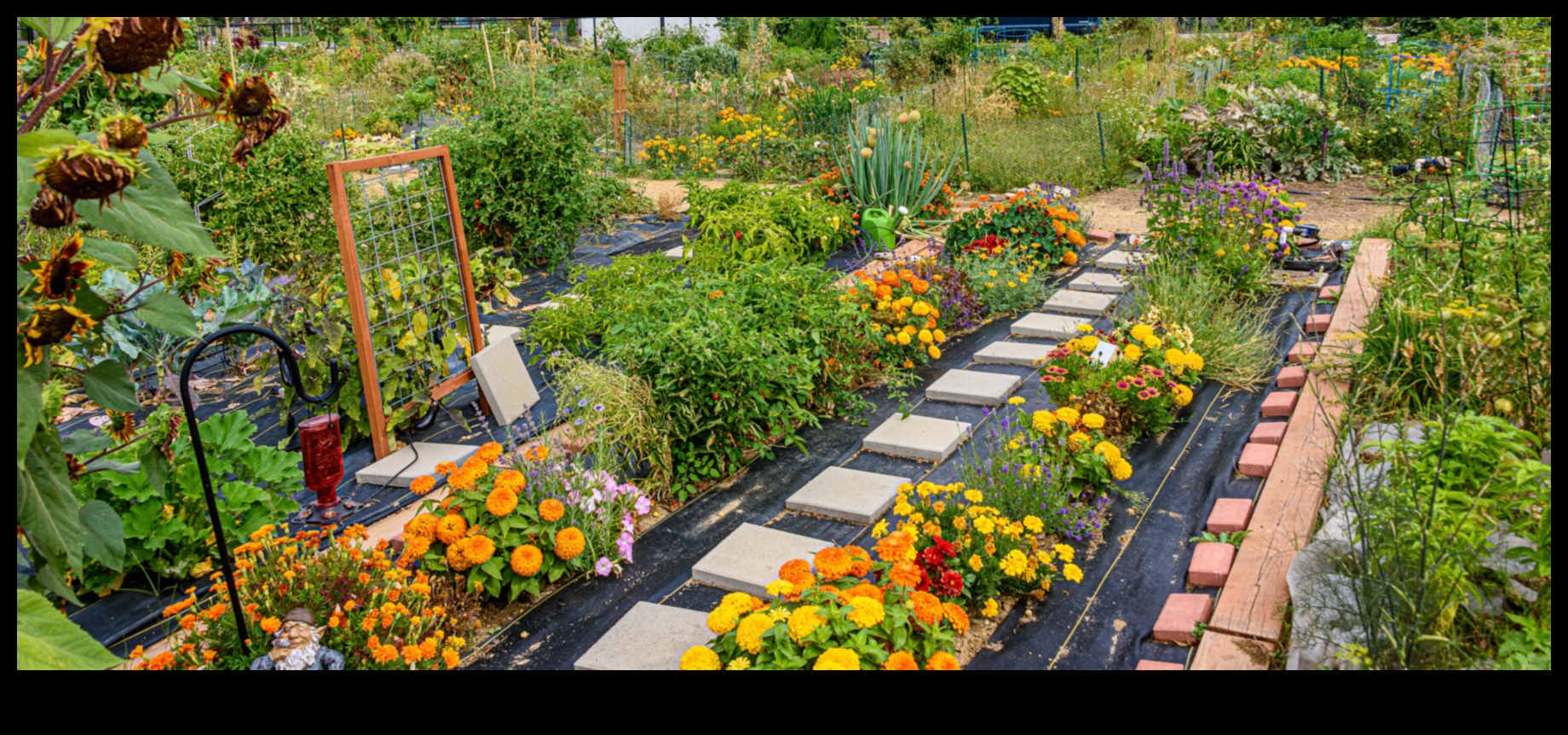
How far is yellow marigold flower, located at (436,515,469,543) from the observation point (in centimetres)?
279

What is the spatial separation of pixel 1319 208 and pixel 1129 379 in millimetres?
5281

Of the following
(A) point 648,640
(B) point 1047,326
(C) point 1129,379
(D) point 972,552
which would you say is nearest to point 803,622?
(A) point 648,640

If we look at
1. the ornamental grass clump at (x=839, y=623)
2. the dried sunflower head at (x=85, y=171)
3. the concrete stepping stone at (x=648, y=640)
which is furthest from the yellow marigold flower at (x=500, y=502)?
the dried sunflower head at (x=85, y=171)

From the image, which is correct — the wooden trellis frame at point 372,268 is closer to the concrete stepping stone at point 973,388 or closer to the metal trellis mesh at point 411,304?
the metal trellis mesh at point 411,304

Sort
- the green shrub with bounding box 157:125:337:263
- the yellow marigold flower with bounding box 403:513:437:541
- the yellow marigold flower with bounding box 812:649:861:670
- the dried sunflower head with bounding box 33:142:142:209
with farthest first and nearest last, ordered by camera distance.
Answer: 1. the green shrub with bounding box 157:125:337:263
2. the yellow marigold flower with bounding box 403:513:437:541
3. the yellow marigold flower with bounding box 812:649:861:670
4. the dried sunflower head with bounding box 33:142:142:209

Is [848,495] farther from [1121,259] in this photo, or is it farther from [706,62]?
[706,62]

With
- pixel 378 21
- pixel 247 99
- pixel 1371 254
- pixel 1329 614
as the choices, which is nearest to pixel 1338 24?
pixel 1371 254

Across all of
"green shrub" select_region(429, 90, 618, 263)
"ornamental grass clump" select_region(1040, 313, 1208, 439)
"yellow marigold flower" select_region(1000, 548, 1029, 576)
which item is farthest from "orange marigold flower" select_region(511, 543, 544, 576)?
"green shrub" select_region(429, 90, 618, 263)

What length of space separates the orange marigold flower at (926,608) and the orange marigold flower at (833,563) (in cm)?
18

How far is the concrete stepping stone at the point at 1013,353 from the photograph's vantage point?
4.75 m

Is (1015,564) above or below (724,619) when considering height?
below

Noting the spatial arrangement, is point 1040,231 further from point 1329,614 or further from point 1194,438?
point 1329,614

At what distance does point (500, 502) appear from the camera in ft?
9.26

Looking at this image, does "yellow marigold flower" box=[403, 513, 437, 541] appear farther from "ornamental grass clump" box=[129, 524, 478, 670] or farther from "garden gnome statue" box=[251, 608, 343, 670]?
"garden gnome statue" box=[251, 608, 343, 670]
